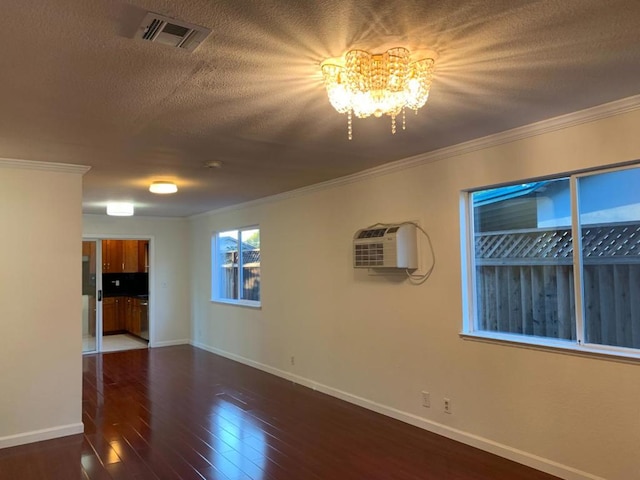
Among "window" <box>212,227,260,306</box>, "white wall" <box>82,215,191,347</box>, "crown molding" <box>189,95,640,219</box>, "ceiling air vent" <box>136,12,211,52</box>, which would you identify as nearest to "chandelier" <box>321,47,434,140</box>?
"ceiling air vent" <box>136,12,211,52</box>

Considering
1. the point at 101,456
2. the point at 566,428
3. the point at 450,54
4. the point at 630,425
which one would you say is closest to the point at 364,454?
the point at 566,428

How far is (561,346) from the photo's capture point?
3.04 meters

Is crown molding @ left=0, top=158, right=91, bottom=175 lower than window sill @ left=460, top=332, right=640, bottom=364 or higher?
higher

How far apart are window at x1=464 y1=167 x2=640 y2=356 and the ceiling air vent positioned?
2.54m

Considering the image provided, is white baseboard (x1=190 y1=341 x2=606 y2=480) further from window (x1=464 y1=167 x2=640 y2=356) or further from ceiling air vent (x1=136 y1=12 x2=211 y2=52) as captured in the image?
ceiling air vent (x1=136 y1=12 x2=211 y2=52)

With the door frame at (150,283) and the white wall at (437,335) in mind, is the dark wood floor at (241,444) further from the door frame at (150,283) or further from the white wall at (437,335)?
the door frame at (150,283)

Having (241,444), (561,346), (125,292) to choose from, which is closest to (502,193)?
(561,346)

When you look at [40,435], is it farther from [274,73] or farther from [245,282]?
[274,73]

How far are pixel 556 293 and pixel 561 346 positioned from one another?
383 mm

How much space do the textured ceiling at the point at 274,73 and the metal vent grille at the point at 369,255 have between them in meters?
0.84

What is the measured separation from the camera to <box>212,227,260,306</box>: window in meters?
6.79

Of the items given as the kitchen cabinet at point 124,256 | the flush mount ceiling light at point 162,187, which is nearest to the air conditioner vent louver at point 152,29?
the flush mount ceiling light at point 162,187

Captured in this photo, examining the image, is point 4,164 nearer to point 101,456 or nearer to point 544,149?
point 101,456

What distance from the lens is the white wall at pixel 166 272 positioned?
815cm
